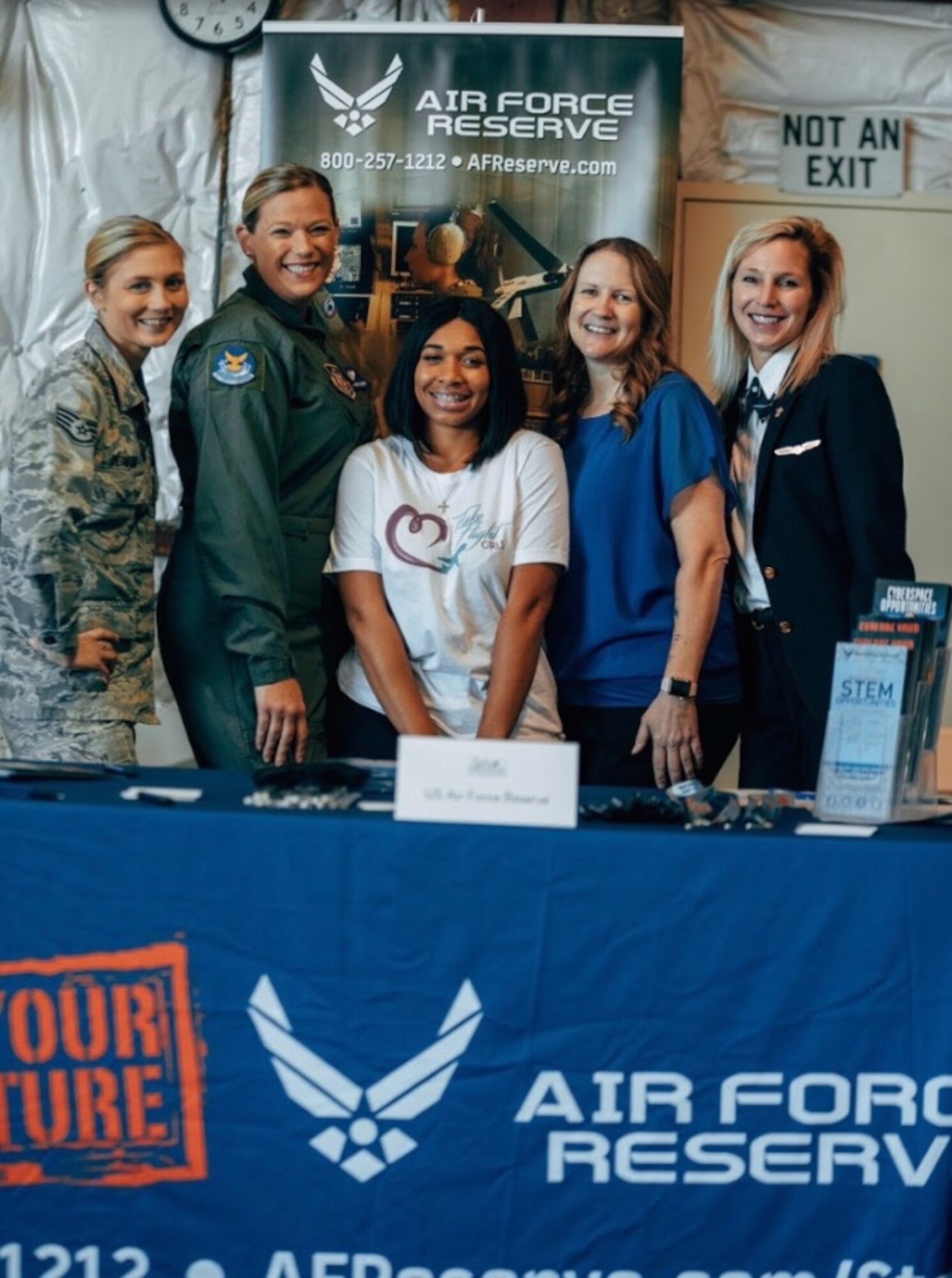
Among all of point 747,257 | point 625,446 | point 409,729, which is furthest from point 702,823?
point 747,257

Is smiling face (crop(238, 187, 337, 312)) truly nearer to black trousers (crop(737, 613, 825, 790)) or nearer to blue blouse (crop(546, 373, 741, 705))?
blue blouse (crop(546, 373, 741, 705))

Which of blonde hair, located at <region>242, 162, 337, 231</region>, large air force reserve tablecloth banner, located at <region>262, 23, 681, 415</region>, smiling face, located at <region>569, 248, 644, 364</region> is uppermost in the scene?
large air force reserve tablecloth banner, located at <region>262, 23, 681, 415</region>

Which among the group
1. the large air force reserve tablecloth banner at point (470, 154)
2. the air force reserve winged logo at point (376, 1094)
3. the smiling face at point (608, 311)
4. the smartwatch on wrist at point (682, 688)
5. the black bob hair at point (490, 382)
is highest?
the large air force reserve tablecloth banner at point (470, 154)

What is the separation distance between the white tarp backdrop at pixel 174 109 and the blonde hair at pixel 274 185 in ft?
3.95

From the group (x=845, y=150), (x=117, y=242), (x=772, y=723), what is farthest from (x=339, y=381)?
(x=845, y=150)

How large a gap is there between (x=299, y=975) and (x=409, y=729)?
Result: 2.65ft

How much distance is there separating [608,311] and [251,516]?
680mm

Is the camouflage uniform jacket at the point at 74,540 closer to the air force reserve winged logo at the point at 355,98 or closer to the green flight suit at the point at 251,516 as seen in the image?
the green flight suit at the point at 251,516

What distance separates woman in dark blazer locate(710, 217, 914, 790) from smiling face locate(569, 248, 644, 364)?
179mm

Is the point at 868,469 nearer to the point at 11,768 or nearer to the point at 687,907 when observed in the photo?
the point at 687,907

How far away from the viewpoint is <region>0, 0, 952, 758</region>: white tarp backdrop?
3.88 meters

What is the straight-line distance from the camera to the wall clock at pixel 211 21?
12.6ft

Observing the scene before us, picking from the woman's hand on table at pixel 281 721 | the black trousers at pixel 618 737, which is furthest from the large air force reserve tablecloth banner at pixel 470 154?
the woman's hand on table at pixel 281 721

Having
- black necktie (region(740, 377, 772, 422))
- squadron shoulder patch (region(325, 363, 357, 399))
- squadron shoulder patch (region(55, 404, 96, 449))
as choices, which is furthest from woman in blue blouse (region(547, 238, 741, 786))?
squadron shoulder patch (region(55, 404, 96, 449))
